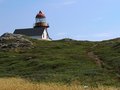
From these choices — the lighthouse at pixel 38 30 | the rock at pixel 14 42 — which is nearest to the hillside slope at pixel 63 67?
the rock at pixel 14 42

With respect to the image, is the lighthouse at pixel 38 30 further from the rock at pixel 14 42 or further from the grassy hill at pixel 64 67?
the grassy hill at pixel 64 67

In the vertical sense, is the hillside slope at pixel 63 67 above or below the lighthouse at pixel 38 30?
below

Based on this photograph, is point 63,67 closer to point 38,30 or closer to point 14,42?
point 14,42

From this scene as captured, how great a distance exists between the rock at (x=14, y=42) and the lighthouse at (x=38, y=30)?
20.4 m

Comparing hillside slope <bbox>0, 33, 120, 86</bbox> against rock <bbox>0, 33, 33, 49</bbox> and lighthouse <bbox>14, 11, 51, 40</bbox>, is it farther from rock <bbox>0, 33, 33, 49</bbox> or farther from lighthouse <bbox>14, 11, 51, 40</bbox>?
lighthouse <bbox>14, 11, 51, 40</bbox>

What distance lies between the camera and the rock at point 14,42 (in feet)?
288

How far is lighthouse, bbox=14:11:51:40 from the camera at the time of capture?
11490cm

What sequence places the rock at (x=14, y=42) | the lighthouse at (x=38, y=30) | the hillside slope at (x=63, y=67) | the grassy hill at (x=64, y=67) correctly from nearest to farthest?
the hillside slope at (x=63, y=67) < the grassy hill at (x=64, y=67) < the rock at (x=14, y=42) < the lighthouse at (x=38, y=30)

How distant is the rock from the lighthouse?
2037 cm

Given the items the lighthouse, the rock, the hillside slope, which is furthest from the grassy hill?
the lighthouse

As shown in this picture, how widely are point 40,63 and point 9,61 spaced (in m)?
10.1

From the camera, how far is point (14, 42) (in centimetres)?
9019

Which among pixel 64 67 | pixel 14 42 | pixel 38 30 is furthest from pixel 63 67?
pixel 38 30

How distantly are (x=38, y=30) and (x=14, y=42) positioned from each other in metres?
25.7
